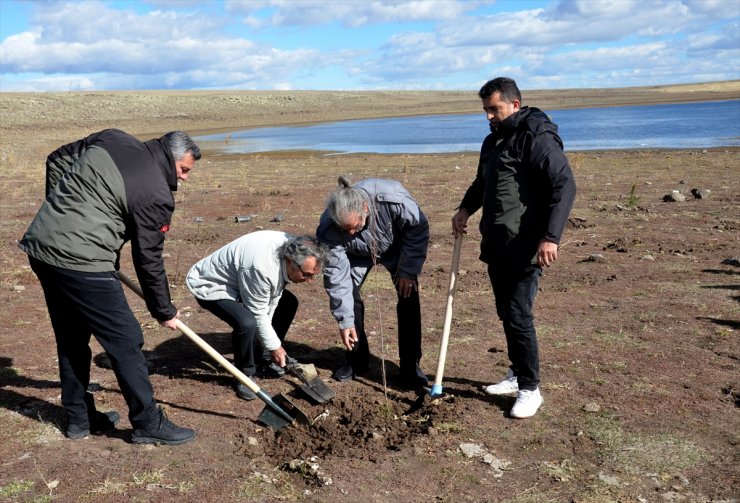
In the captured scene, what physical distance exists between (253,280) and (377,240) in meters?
0.87

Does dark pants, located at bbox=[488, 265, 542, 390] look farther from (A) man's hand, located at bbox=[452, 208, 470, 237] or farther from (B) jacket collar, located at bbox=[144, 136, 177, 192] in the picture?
(B) jacket collar, located at bbox=[144, 136, 177, 192]

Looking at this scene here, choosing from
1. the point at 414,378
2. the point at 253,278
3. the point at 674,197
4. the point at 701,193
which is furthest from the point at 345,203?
the point at 701,193

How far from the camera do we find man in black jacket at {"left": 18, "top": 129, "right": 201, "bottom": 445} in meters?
3.53

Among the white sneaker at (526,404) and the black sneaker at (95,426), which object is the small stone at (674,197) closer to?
the white sneaker at (526,404)

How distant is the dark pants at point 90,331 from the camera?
366cm

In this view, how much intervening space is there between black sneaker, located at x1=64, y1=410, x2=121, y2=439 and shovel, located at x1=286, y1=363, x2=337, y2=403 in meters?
1.20

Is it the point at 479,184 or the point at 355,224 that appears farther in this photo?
the point at 479,184

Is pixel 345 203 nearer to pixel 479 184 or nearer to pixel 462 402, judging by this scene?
pixel 479 184

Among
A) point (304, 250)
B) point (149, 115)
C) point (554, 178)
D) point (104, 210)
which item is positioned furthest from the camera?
point (149, 115)

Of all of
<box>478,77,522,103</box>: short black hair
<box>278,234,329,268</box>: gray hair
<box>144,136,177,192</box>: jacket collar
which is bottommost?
<box>278,234,329,268</box>: gray hair

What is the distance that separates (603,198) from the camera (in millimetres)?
12906

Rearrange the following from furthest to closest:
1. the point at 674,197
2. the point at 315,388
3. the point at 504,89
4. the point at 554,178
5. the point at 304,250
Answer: the point at 674,197 → the point at 315,388 → the point at 304,250 → the point at 504,89 → the point at 554,178

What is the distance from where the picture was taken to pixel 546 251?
396 cm

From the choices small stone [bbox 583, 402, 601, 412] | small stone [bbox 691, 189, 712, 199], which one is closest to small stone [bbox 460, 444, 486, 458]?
small stone [bbox 583, 402, 601, 412]
